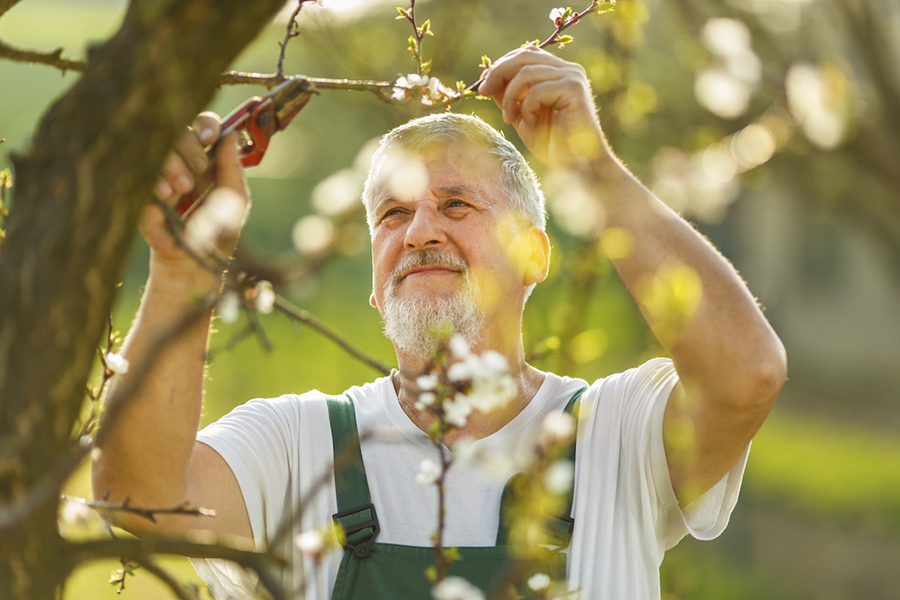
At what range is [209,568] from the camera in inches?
57.3

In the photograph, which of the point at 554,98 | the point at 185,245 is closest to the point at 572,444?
the point at 554,98

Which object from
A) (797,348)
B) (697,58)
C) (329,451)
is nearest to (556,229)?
(797,348)

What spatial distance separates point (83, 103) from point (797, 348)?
12011mm

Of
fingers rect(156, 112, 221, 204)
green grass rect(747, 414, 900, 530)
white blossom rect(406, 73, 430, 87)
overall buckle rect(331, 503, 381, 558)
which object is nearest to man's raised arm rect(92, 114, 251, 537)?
fingers rect(156, 112, 221, 204)

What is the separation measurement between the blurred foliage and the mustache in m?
0.22

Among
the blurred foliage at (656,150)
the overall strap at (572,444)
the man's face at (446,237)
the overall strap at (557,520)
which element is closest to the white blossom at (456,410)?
the blurred foliage at (656,150)

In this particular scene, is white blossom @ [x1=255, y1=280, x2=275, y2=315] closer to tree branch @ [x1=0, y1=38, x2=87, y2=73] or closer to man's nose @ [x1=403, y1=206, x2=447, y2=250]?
tree branch @ [x1=0, y1=38, x2=87, y2=73]

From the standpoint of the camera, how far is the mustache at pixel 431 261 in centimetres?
173

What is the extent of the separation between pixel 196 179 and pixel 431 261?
862 millimetres

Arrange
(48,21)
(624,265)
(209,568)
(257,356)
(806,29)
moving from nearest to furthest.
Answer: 1. (624,265)
2. (209,568)
3. (806,29)
4. (257,356)
5. (48,21)

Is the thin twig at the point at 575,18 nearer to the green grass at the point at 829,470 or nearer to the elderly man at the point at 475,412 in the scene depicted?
the elderly man at the point at 475,412

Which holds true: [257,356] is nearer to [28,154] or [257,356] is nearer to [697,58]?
[697,58]

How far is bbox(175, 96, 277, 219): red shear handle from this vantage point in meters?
0.93

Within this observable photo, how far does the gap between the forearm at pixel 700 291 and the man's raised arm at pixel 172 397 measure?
0.61 m
